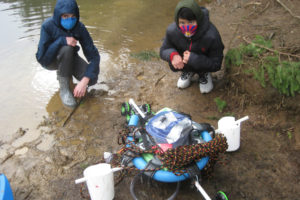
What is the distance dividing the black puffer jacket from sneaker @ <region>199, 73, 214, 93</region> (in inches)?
6.8

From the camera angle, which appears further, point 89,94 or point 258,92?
point 89,94

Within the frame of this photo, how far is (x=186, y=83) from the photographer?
3574 mm

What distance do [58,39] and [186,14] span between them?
5.26 ft

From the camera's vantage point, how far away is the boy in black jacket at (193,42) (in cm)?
288

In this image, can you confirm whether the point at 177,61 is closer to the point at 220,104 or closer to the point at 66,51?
the point at 220,104

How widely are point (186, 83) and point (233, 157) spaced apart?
1.31 m

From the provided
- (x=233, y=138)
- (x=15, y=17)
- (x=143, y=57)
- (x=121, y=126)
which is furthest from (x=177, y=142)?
(x=15, y=17)

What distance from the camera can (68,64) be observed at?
133 inches

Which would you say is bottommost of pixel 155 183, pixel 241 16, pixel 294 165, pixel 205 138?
pixel 155 183

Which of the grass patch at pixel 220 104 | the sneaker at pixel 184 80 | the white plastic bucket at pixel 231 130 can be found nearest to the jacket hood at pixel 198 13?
the sneaker at pixel 184 80

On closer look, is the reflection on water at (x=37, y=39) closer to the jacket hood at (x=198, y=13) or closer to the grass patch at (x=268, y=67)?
the jacket hood at (x=198, y=13)

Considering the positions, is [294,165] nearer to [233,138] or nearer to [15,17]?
[233,138]

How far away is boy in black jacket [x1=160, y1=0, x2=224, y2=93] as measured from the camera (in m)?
2.88

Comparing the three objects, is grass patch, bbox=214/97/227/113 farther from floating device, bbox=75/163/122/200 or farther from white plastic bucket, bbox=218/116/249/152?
floating device, bbox=75/163/122/200
